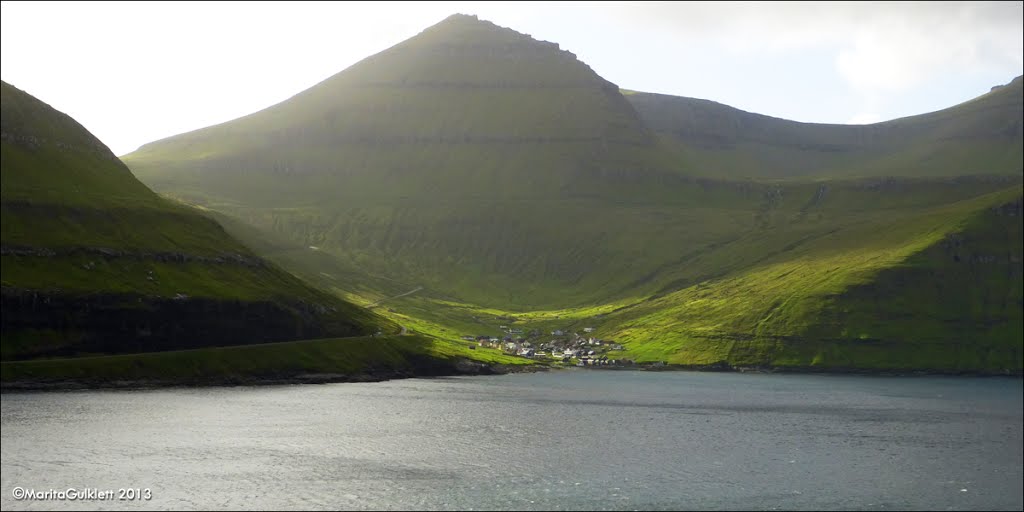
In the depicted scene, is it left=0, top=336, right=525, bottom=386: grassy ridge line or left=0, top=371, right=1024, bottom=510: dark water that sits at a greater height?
left=0, top=336, right=525, bottom=386: grassy ridge line

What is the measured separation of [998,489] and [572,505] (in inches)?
2309

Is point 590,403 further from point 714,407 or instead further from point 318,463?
point 318,463

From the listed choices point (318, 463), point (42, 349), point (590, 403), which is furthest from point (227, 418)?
point (590, 403)

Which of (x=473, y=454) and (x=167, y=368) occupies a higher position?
(x=167, y=368)

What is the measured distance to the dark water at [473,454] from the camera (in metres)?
102

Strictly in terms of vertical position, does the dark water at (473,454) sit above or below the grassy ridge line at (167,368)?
below

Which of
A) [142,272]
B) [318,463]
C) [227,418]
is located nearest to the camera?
[318,463]

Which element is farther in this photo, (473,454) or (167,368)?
(167,368)

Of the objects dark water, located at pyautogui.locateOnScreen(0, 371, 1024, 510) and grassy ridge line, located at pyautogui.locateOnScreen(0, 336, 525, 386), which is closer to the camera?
dark water, located at pyautogui.locateOnScreen(0, 371, 1024, 510)

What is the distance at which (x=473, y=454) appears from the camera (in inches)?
5103

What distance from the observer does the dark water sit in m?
102

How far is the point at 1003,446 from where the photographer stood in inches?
5901

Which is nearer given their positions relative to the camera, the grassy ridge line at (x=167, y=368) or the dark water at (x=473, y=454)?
the dark water at (x=473, y=454)

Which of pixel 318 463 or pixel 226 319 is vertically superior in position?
pixel 226 319
